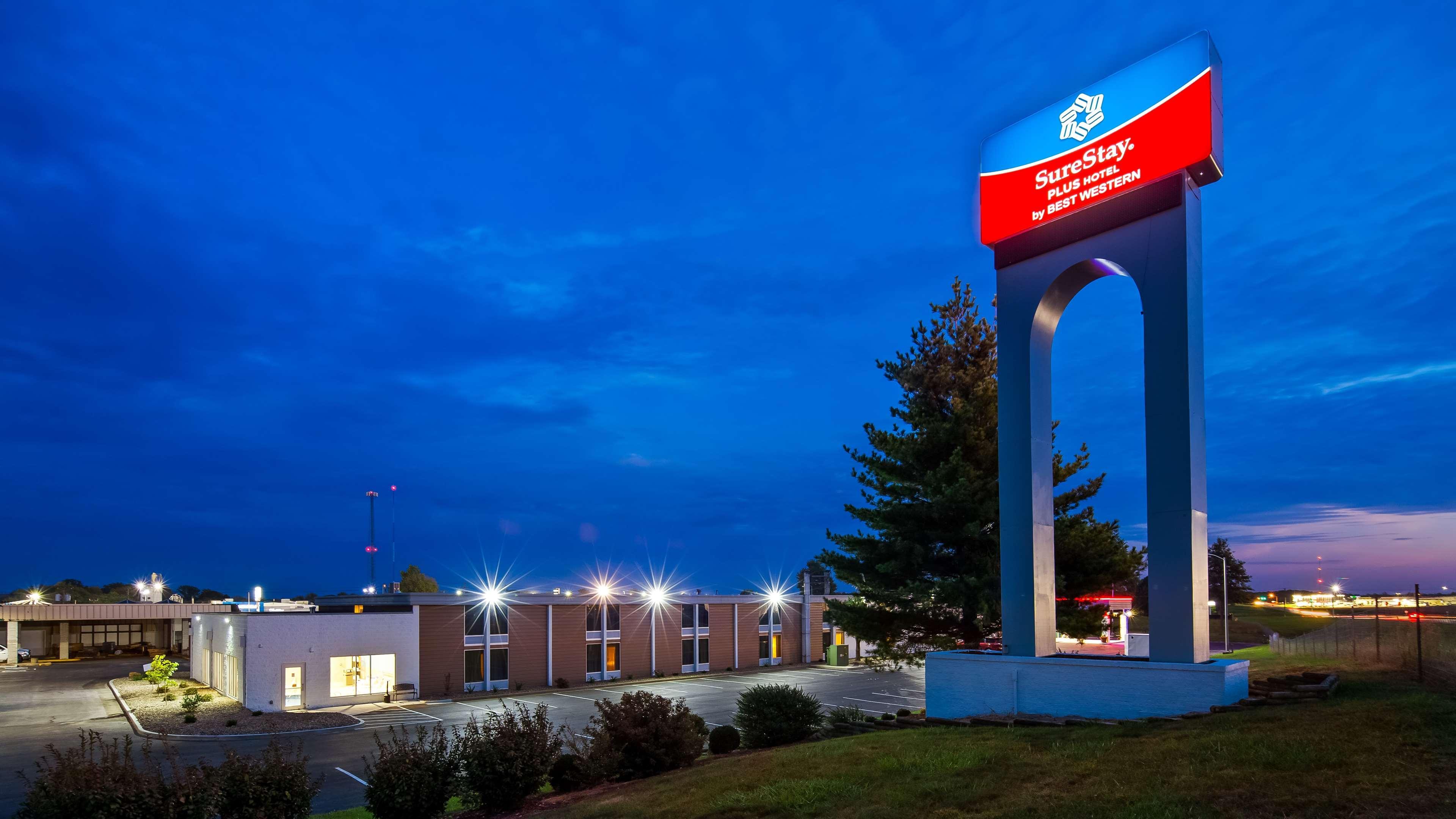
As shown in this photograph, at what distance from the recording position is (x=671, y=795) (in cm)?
1251

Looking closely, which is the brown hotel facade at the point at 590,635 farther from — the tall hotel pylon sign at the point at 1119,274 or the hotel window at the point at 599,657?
the tall hotel pylon sign at the point at 1119,274

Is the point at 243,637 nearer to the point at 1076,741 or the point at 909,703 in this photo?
the point at 909,703

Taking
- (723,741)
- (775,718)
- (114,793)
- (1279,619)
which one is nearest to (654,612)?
(723,741)

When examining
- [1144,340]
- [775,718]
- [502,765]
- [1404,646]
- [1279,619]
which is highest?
[1144,340]

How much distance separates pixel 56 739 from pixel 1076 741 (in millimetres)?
31946

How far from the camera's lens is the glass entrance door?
3653 cm

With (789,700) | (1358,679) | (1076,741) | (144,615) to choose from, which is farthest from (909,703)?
(144,615)

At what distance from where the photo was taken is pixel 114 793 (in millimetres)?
11195

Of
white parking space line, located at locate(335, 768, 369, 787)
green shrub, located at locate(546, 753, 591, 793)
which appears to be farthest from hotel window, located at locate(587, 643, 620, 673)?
green shrub, located at locate(546, 753, 591, 793)

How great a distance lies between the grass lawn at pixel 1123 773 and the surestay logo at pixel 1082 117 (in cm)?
1115

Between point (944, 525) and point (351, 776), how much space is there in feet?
55.5

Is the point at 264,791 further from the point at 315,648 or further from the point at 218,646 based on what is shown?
the point at 218,646

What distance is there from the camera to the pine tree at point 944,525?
75.7 ft

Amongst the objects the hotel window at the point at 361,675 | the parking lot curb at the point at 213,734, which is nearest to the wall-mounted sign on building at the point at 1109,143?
the parking lot curb at the point at 213,734
